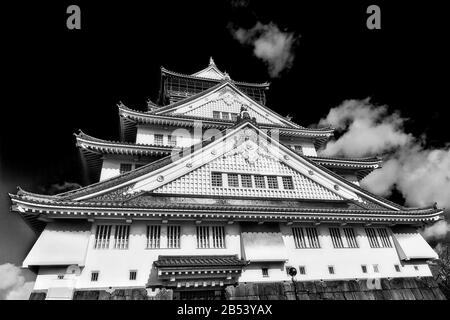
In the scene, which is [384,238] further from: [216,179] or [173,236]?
[173,236]

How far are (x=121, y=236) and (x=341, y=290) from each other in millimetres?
11735

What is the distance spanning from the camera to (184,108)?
25.3m

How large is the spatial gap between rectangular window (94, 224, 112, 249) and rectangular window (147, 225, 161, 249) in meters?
1.97

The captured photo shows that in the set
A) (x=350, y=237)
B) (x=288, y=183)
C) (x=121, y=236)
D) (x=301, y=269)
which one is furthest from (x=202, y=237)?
(x=350, y=237)

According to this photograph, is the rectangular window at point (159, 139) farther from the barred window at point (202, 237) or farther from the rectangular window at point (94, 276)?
the rectangular window at point (94, 276)

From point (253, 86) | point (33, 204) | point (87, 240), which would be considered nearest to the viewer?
point (33, 204)

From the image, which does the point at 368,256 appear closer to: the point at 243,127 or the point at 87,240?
the point at 243,127

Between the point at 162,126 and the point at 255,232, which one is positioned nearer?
the point at 255,232

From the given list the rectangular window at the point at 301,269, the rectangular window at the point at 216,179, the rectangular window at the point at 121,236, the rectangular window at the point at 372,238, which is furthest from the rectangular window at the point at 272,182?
the rectangular window at the point at 121,236

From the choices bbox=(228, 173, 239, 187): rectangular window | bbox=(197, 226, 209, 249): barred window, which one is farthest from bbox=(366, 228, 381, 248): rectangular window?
bbox=(197, 226, 209, 249): barred window

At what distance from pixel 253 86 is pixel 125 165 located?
2039cm

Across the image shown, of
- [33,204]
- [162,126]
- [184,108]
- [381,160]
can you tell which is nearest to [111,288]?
[33,204]

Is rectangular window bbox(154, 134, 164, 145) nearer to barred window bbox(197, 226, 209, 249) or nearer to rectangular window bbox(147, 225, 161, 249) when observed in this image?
rectangular window bbox(147, 225, 161, 249)

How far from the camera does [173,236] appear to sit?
1381cm
